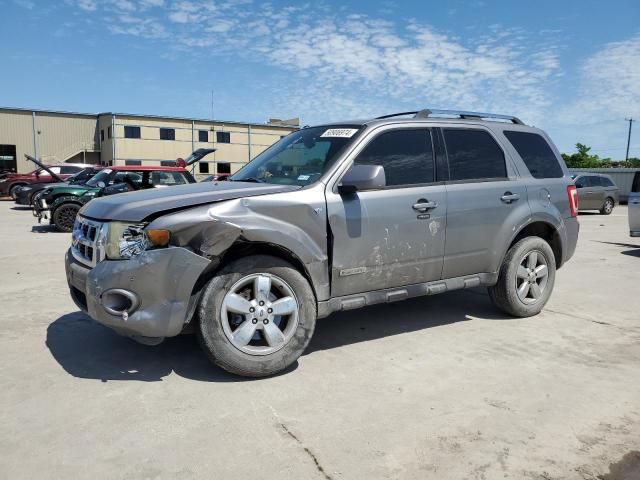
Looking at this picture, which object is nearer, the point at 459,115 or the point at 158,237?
the point at 158,237

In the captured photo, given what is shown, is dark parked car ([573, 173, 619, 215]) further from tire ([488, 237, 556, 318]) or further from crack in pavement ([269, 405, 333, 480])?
crack in pavement ([269, 405, 333, 480])

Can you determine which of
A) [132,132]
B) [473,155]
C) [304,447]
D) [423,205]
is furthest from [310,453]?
[132,132]

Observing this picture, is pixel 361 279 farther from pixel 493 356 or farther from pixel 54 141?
pixel 54 141

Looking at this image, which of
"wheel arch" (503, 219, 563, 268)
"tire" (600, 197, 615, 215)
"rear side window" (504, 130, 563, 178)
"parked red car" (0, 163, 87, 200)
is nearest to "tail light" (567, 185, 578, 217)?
"rear side window" (504, 130, 563, 178)

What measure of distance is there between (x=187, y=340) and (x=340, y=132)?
2194mm

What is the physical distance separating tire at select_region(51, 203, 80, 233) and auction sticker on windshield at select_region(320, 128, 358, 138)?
31.5ft

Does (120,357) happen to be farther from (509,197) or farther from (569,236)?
(569,236)

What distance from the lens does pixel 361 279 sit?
399cm

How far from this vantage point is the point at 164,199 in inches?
139

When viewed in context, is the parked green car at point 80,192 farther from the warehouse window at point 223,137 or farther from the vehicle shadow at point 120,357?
the warehouse window at point 223,137

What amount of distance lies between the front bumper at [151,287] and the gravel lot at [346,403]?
457 mm

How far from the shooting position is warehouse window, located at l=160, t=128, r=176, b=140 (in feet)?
151

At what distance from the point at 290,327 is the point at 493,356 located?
167cm

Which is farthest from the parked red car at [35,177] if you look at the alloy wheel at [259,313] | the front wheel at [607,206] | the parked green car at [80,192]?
the front wheel at [607,206]
